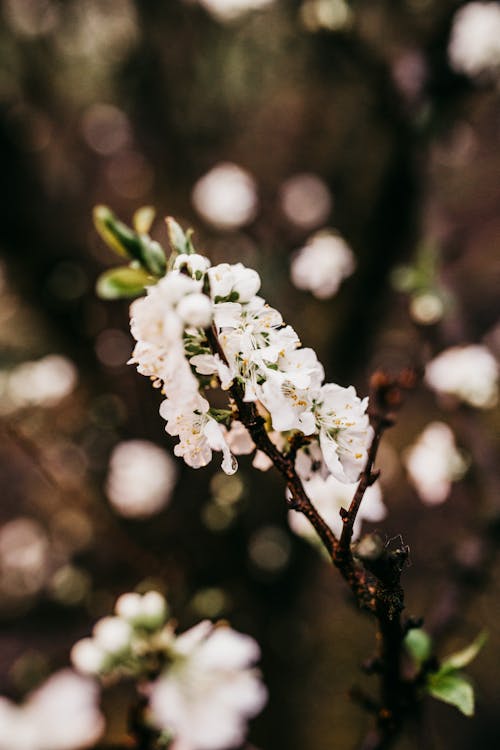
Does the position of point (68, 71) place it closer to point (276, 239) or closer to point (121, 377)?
point (276, 239)

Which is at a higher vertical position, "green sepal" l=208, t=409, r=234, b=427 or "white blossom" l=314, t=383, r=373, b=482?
"green sepal" l=208, t=409, r=234, b=427

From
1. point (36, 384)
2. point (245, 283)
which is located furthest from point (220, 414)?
point (36, 384)

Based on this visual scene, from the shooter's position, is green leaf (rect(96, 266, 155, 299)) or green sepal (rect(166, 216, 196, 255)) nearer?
green sepal (rect(166, 216, 196, 255))

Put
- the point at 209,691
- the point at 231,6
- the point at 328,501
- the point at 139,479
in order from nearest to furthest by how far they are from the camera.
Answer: the point at 209,691, the point at 328,501, the point at 231,6, the point at 139,479

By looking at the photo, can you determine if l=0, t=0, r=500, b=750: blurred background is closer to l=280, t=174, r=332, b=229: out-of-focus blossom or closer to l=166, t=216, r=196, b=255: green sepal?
l=280, t=174, r=332, b=229: out-of-focus blossom

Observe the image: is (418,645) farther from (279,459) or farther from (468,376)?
(468,376)

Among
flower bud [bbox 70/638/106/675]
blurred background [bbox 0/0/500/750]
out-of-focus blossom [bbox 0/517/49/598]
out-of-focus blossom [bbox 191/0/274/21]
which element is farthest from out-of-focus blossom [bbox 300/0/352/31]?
out-of-focus blossom [bbox 0/517/49/598]

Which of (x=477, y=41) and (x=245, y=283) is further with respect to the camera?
(x=477, y=41)

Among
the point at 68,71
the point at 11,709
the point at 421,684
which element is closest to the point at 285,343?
the point at 421,684
